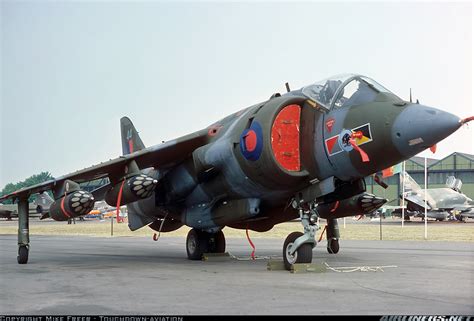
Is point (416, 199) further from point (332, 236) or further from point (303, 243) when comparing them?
point (303, 243)

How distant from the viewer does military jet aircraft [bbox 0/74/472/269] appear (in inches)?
370

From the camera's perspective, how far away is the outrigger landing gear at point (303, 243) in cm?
1019

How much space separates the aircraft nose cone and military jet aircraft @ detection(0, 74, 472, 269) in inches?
0.6

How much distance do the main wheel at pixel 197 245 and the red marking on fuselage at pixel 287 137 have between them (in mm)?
4205

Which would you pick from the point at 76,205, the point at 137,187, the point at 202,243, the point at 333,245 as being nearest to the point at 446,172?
the point at 333,245

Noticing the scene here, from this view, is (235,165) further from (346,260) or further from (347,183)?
(346,260)

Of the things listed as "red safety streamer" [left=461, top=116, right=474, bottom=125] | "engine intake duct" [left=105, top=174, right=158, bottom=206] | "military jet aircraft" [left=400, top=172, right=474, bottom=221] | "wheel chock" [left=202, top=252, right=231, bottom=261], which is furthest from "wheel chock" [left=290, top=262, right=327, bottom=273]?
"military jet aircraft" [left=400, top=172, right=474, bottom=221]

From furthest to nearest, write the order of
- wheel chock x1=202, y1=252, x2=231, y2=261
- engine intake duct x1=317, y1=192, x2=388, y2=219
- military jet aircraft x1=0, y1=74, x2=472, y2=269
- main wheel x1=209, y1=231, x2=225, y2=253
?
main wheel x1=209, y1=231, x2=225, y2=253, wheel chock x1=202, y1=252, x2=231, y2=261, engine intake duct x1=317, y1=192, x2=388, y2=219, military jet aircraft x1=0, y1=74, x2=472, y2=269

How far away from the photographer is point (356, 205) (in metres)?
12.8

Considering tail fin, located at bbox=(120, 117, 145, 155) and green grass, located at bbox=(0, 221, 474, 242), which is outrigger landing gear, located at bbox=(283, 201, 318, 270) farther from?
green grass, located at bbox=(0, 221, 474, 242)

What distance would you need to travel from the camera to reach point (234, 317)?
18.8 feet

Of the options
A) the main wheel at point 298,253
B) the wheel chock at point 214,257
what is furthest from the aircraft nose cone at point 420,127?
the wheel chock at point 214,257

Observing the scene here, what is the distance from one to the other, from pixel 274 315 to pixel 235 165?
5.78 m

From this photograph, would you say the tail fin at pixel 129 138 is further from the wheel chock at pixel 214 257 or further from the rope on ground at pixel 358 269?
the rope on ground at pixel 358 269
